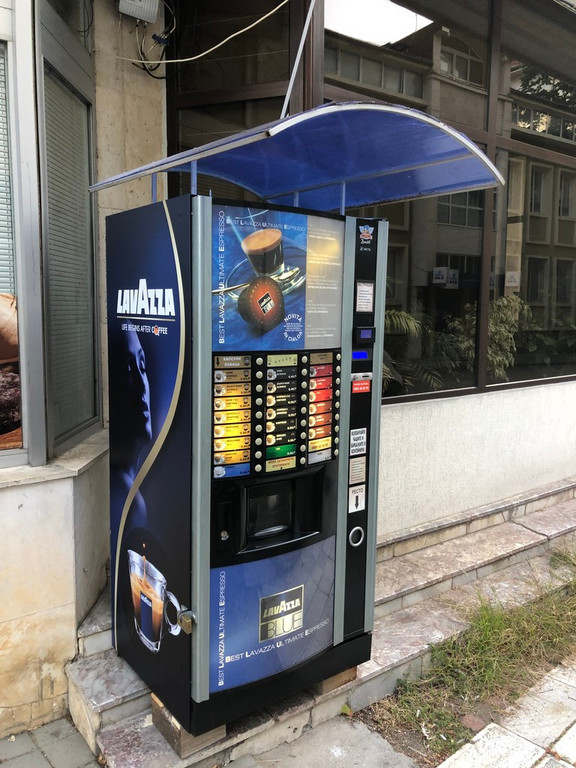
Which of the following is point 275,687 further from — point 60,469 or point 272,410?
point 60,469

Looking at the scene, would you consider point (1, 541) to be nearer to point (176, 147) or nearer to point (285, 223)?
point (285, 223)

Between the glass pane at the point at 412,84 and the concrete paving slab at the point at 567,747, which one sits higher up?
the glass pane at the point at 412,84

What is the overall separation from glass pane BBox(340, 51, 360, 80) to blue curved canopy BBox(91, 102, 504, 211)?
100cm

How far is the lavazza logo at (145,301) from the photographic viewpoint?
2.19 meters

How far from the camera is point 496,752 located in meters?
2.62

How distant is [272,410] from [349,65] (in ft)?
8.31

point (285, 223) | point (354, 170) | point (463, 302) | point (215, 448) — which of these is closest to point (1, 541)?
point (215, 448)

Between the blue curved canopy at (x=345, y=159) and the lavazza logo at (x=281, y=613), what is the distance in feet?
5.50

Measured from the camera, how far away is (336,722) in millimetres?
2744

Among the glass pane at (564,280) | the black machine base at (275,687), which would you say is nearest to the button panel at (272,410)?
the black machine base at (275,687)

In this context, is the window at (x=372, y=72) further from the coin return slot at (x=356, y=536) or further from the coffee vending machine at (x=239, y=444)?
the coin return slot at (x=356, y=536)

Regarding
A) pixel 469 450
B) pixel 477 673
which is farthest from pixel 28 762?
pixel 469 450

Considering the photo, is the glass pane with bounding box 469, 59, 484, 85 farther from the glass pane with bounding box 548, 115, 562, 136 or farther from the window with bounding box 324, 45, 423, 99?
the glass pane with bounding box 548, 115, 562, 136

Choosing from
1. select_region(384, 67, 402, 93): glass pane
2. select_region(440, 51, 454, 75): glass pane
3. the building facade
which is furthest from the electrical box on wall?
select_region(440, 51, 454, 75): glass pane
